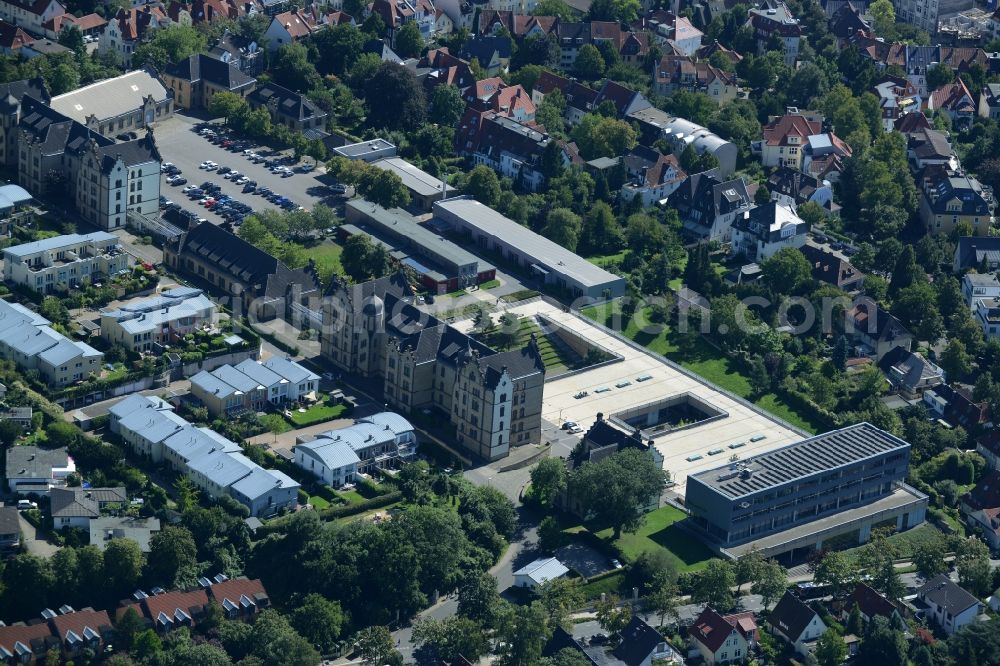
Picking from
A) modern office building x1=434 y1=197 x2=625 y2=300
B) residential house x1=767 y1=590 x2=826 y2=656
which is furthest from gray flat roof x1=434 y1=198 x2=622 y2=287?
residential house x1=767 y1=590 x2=826 y2=656

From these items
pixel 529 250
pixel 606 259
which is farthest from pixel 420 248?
pixel 606 259

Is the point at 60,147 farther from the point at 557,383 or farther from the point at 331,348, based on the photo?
the point at 557,383

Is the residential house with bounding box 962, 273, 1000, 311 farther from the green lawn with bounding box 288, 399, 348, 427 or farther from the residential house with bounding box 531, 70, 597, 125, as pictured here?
the green lawn with bounding box 288, 399, 348, 427

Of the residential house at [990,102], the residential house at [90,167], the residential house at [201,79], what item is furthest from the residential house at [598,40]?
the residential house at [90,167]

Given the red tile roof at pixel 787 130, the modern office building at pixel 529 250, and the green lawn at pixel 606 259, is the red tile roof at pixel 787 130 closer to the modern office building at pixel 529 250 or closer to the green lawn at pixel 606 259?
the green lawn at pixel 606 259

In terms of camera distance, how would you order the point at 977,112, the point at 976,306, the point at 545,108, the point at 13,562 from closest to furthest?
1. the point at 13,562
2. the point at 976,306
3. the point at 545,108
4. the point at 977,112

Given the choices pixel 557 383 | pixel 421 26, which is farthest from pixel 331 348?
pixel 421 26
